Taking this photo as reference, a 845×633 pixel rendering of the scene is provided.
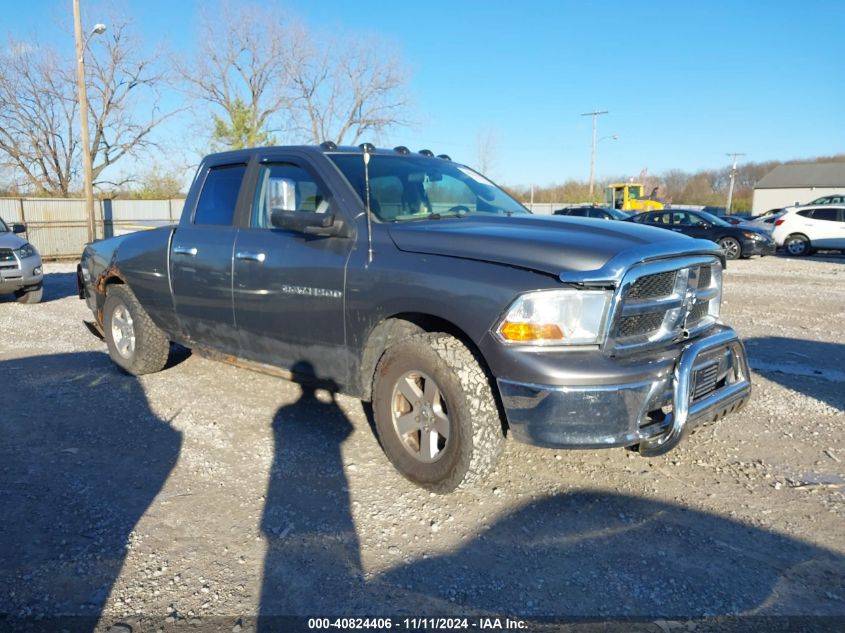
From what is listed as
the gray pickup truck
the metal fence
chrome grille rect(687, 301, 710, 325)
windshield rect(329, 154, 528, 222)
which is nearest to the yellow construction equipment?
the metal fence

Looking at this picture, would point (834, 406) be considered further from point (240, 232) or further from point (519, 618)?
point (240, 232)

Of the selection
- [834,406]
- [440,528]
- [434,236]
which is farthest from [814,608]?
[834,406]

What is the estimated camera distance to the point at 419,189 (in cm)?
412

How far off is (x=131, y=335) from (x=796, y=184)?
76412mm

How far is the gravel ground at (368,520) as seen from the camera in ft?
8.29

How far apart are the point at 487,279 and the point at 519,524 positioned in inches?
48.9

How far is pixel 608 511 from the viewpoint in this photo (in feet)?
10.5

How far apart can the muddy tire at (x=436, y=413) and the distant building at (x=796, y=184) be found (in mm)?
72405

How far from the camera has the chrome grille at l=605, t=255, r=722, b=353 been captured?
2939 mm

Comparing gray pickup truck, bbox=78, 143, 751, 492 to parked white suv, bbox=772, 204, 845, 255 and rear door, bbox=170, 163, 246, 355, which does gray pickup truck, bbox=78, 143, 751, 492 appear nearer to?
rear door, bbox=170, 163, 246, 355

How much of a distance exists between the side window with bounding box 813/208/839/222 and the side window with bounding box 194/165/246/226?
2137 cm

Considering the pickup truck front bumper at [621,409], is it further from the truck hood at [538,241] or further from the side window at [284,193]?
the side window at [284,193]

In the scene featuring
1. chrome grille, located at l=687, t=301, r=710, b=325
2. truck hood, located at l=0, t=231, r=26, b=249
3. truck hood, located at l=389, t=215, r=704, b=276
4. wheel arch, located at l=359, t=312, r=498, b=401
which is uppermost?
truck hood, located at l=389, t=215, r=704, b=276

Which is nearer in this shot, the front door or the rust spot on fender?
the front door
